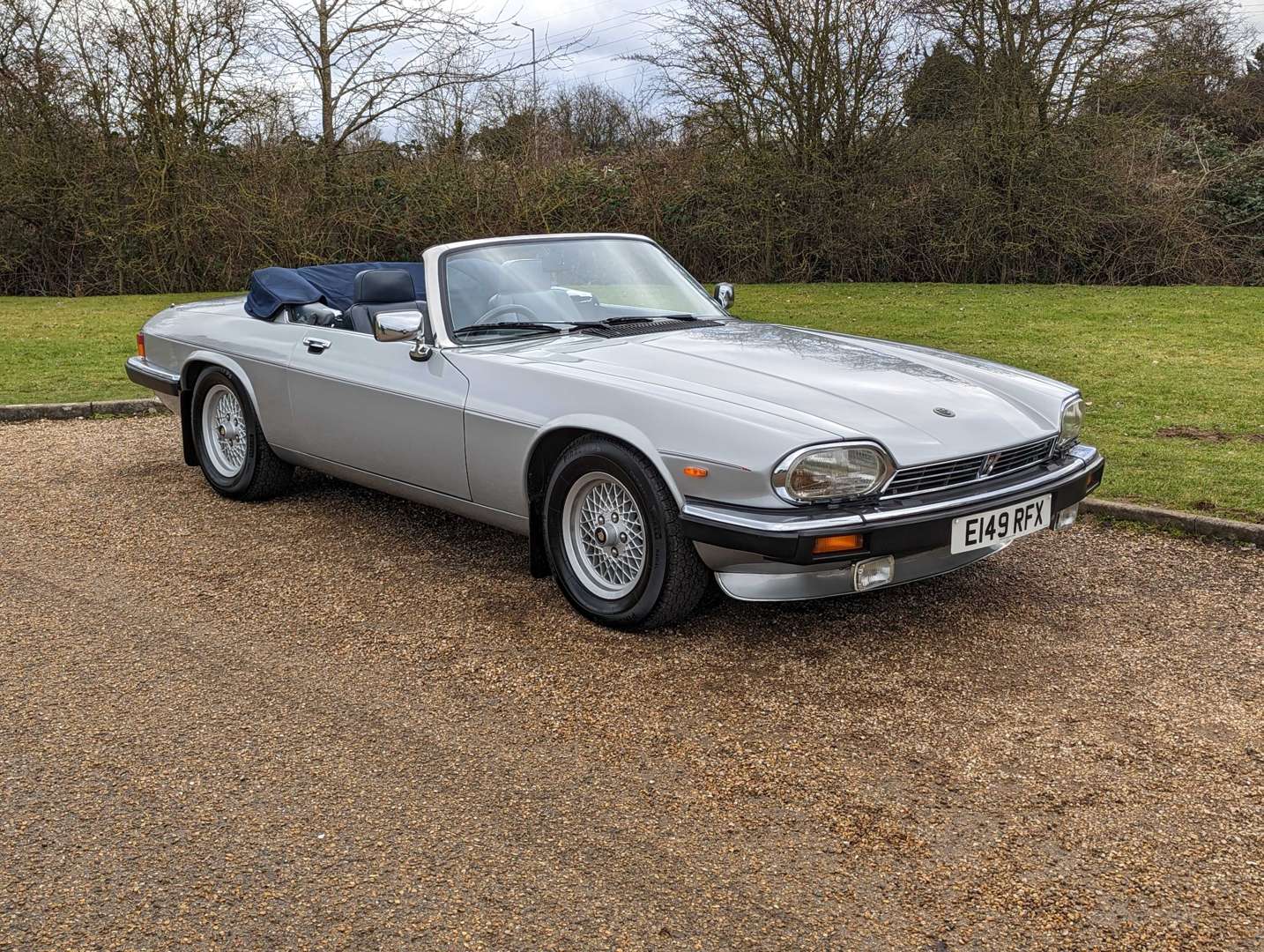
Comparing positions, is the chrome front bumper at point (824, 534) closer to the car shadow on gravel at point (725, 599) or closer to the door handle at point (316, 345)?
the car shadow on gravel at point (725, 599)

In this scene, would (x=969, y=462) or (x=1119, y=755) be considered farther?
(x=969, y=462)

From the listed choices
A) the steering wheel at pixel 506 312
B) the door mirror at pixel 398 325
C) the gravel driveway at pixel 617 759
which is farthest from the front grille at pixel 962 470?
the door mirror at pixel 398 325

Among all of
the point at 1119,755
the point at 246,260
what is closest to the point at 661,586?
the point at 1119,755

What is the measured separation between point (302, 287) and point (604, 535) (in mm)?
2631

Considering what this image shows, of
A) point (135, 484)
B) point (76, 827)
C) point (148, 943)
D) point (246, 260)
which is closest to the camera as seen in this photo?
point (148, 943)

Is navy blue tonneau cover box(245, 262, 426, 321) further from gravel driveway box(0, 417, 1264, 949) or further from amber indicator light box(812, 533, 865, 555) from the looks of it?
amber indicator light box(812, 533, 865, 555)

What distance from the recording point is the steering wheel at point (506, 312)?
486cm

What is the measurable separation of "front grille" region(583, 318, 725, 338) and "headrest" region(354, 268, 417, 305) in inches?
44.5

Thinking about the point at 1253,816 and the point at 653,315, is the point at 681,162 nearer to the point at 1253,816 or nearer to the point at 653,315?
the point at 653,315

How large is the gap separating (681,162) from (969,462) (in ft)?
57.2

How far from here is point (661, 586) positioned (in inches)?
157

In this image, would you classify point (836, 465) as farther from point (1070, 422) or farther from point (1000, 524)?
point (1070, 422)

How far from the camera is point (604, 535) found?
13.7ft

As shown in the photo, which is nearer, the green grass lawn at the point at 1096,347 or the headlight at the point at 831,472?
the headlight at the point at 831,472
